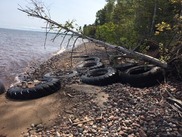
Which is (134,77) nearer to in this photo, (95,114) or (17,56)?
(95,114)

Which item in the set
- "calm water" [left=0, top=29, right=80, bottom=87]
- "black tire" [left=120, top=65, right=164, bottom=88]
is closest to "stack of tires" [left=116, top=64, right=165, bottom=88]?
"black tire" [left=120, top=65, right=164, bottom=88]

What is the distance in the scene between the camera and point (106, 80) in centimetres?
1090

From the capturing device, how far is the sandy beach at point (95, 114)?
6500mm

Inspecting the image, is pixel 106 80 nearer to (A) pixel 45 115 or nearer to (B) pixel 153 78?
(B) pixel 153 78

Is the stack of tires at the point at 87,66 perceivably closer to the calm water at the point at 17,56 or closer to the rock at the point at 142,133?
the calm water at the point at 17,56

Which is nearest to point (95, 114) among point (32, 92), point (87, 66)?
point (32, 92)

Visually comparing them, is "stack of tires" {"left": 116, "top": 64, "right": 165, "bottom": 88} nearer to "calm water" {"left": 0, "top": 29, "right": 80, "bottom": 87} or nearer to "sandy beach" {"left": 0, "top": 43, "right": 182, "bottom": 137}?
"sandy beach" {"left": 0, "top": 43, "right": 182, "bottom": 137}

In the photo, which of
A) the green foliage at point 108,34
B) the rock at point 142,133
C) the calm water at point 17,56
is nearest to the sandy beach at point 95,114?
Result: the rock at point 142,133

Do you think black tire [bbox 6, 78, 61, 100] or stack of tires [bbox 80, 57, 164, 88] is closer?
black tire [bbox 6, 78, 61, 100]

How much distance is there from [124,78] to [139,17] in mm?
11284

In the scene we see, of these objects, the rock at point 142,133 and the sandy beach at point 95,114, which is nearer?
the rock at point 142,133

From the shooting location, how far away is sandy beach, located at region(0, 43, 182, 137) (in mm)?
6500

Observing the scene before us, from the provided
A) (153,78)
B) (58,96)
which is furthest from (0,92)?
(153,78)

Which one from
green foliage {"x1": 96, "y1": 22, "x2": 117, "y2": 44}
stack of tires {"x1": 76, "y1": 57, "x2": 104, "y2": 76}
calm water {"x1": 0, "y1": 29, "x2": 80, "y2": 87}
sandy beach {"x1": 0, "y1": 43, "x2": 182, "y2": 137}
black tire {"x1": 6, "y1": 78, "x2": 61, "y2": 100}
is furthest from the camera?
green foliage {"x1": 96, "y1": 22, "x2": 117, "y2": 44}
